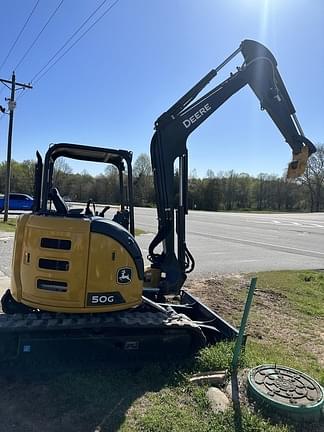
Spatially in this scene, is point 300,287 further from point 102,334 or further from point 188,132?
point 102,334

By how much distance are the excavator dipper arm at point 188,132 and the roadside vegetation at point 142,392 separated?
156cm

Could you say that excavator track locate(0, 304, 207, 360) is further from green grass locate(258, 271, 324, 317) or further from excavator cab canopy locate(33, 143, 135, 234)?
green grass locate(258, 271, 324, 317)

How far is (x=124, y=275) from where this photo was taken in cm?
413

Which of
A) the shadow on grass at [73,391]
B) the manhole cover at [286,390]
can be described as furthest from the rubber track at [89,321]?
the manhole cover at [286,390]

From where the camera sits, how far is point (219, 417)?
3395mm

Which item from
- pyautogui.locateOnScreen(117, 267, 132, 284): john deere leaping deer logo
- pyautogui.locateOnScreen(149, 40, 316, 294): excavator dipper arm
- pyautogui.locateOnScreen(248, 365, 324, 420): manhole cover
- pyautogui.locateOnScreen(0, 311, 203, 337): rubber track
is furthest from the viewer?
pyautogui.locateOnScreen(149, 40, 316, 294): excavator dipper arm

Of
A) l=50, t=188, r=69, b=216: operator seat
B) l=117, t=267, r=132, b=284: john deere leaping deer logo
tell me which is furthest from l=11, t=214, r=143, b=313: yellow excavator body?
l=50, t=188, r=69, b=216: operator seat

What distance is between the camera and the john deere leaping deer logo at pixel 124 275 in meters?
4.10

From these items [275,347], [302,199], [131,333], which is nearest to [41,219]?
[131,333]

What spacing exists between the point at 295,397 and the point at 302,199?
81428 millimetres

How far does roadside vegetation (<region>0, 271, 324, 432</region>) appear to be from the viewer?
3271 millimetres

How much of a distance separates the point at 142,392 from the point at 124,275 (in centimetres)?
117

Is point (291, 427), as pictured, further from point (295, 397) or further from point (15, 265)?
point (15, 265)

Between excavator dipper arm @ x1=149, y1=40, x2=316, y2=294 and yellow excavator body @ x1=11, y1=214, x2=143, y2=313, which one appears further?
excavator dipper arm @ x1=149, y1=40, x2=316, y2=294
